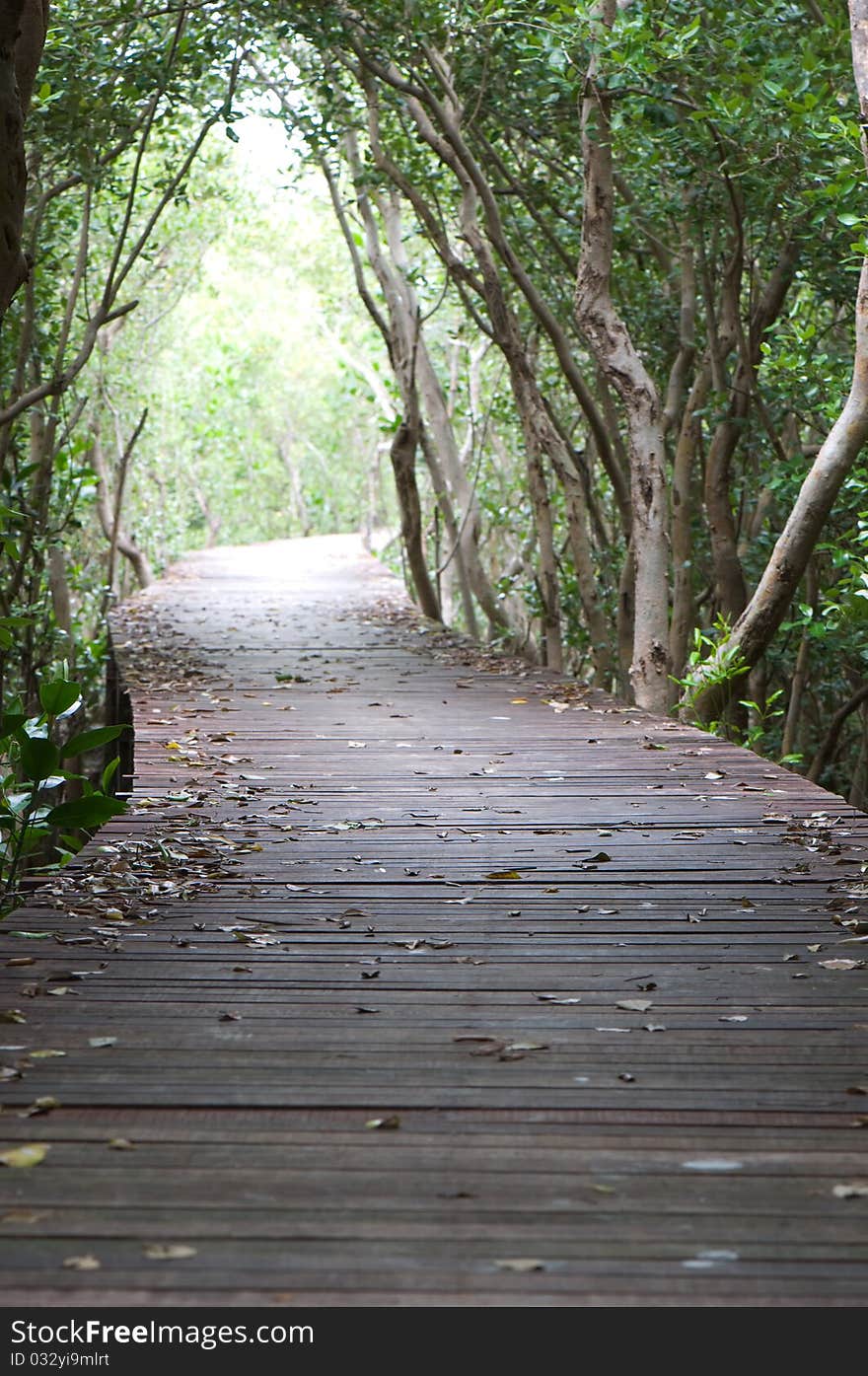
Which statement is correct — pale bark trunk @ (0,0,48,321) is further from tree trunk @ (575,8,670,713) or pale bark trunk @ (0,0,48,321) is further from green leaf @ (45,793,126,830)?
tree trunk @ (575,8,670,713)

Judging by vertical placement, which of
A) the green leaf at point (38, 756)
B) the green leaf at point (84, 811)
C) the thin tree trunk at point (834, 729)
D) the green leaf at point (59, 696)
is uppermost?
the green leaf at point (59, 696)

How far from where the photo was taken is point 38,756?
14.2 feet

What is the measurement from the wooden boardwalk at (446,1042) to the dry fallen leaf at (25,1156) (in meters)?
0.03

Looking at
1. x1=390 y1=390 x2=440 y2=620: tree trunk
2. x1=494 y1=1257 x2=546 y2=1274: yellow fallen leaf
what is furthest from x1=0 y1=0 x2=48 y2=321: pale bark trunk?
x1=390 y1=390 x2=440 y2=620: tree trunk

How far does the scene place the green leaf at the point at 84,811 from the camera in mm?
4219

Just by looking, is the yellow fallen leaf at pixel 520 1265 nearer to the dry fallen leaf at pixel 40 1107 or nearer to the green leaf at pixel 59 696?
the dry fallen leaf at pixel 40 1107

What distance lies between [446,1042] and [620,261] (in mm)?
9249

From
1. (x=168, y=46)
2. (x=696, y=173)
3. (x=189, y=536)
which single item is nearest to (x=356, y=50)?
(x=168, y=46)

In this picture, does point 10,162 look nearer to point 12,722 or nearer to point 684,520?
point 12,722

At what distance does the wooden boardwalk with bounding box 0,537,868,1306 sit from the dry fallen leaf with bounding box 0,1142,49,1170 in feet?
0.09

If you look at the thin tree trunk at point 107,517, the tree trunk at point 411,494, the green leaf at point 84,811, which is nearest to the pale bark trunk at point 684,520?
the tree trunk at point 411,494

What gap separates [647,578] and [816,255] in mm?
2325

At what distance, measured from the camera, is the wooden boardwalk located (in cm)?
230
